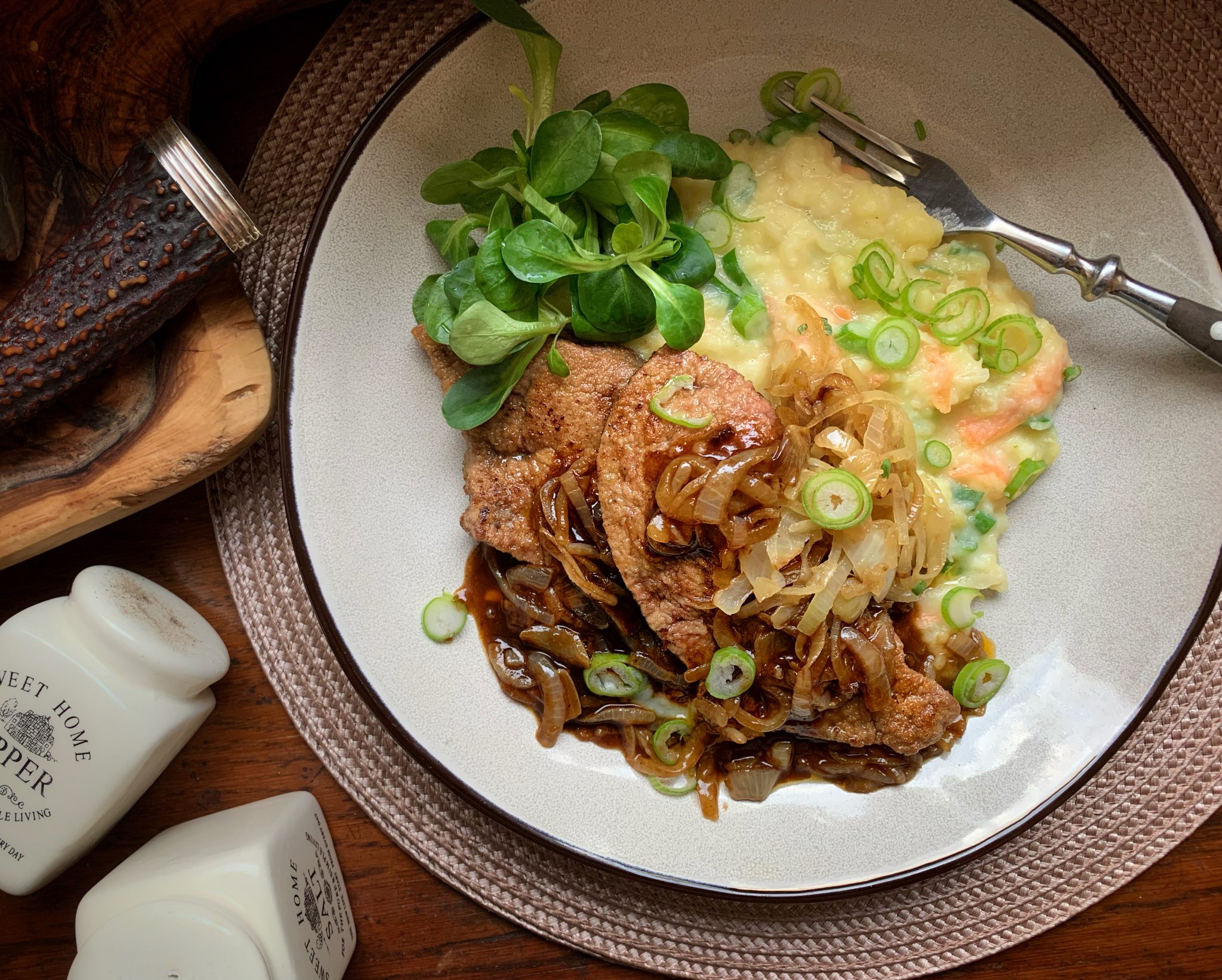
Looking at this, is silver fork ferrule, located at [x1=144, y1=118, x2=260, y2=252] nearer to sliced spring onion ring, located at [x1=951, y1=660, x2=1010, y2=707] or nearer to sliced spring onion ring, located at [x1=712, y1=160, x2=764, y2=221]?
sliced spring onion ring, located at [x1=712, y1=160, x2=764, y2=221]

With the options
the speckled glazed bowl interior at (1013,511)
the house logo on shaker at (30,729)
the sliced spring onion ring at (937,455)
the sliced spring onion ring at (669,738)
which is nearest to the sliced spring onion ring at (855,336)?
the sliced spring onion ring at (937,455)

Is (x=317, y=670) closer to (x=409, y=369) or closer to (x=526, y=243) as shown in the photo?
(x=409, y=369)

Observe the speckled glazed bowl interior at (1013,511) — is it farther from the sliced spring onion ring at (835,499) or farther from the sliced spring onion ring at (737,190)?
the sliced spring onion ring at (835,499)

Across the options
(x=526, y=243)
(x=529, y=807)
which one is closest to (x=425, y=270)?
(x=526, y=243)

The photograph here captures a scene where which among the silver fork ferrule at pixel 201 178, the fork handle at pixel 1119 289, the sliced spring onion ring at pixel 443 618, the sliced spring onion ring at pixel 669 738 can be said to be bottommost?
the sliced spring onion ring at pixel 443 618

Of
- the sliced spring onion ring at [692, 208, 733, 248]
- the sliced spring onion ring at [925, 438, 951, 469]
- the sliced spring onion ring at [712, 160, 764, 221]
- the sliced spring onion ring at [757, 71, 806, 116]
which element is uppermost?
the sliced spring onion ring at [757, 71, 806, 116]

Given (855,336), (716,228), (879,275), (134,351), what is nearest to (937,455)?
(855,336)

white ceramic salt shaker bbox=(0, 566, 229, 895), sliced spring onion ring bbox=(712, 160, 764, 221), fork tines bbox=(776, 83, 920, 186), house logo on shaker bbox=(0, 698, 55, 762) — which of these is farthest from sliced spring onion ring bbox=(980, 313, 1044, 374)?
house logo on shaker bbox=(0, 698, 55, 762)
